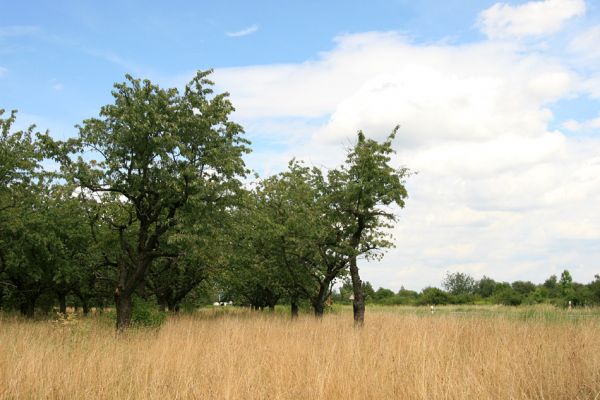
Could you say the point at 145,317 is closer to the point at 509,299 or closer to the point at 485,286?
the point at 509,299

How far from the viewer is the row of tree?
666 inches

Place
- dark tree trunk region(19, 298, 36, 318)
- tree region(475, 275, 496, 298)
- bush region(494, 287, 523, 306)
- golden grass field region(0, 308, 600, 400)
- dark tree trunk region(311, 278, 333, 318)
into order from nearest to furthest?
1. golden grass field region(0, 308, 600, 400)
2. dark tree trunk region(311, 278, 333, 318)
3. dark tree trunk region(19, 298, 36, 318)
4. bush region(494, 287, 523, 306)
5. tree region(475, 275, 496, 298)

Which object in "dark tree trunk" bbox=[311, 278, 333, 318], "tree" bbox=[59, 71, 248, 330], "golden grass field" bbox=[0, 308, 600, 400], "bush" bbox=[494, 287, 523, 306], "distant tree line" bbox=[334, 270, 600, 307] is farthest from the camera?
"bush" bbox=[494, 287, 523, 306]

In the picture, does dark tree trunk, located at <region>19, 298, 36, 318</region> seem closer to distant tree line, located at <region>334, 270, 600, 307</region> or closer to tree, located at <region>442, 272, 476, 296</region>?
distant tree line, located at <region>334, 270, 600, 307</region>

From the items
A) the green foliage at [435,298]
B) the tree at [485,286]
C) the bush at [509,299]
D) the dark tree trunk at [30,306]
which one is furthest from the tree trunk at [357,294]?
the tree at [485,286]

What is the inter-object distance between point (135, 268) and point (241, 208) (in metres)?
4.39

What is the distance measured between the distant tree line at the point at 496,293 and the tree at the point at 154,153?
10112 mm

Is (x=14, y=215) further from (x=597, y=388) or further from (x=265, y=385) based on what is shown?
(x=597, y=388)

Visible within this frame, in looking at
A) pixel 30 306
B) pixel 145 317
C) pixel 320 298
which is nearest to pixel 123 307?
pixel 145 317

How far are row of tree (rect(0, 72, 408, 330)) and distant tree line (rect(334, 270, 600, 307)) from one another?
4165mm

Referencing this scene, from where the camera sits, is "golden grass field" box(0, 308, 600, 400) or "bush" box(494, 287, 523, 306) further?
"bush" box(494, 287, 523, 306)

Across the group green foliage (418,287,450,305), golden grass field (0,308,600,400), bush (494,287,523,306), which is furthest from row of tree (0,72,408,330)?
green foliage (418,287,450,305)

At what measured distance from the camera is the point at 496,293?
251 feet

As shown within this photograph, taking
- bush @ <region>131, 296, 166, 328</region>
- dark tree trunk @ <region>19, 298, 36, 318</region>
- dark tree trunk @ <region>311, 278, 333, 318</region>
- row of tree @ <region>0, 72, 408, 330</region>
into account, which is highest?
row of tree @ <region>0, 72, 408, 330</region>
